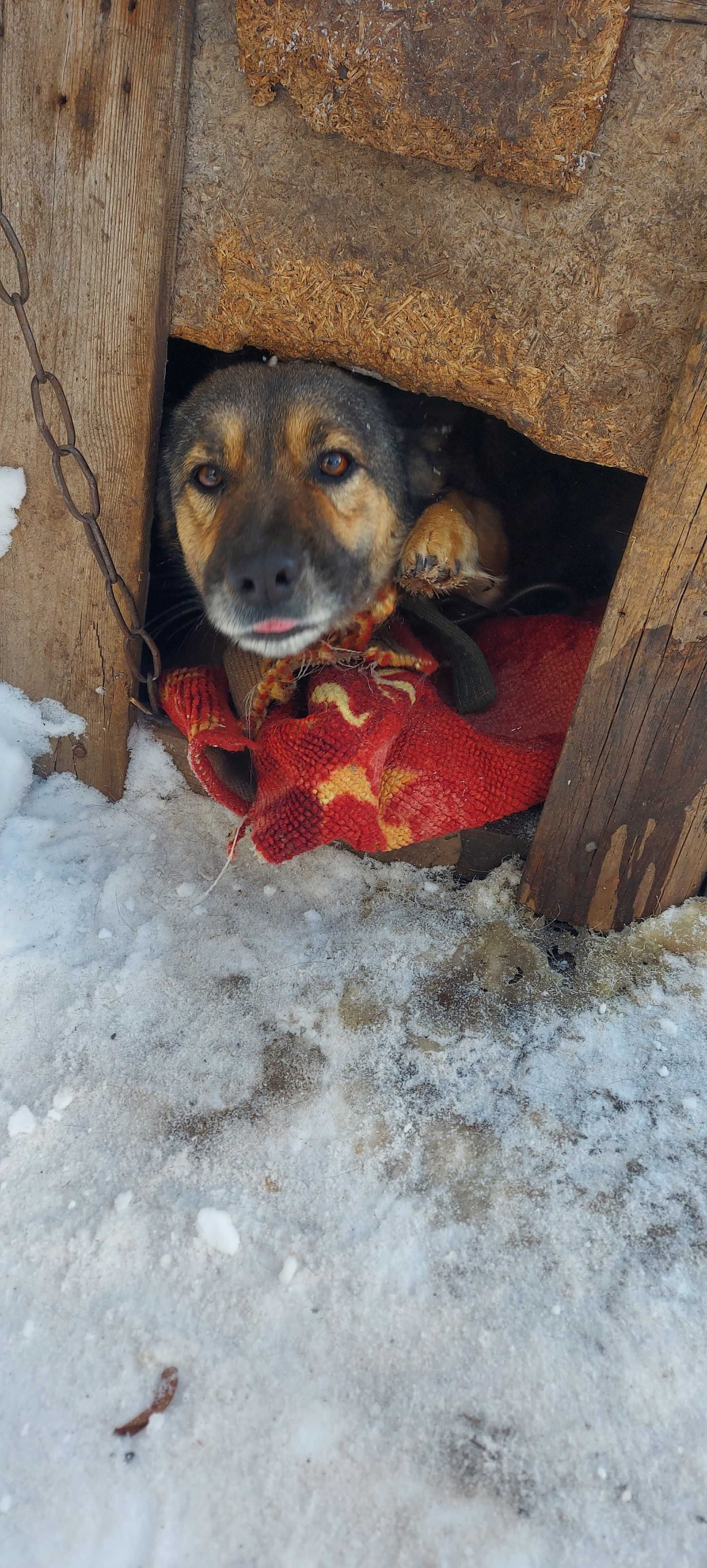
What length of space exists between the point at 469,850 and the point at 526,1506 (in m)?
1.66

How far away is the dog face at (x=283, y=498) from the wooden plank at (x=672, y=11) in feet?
3.83

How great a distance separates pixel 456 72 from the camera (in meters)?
1.80

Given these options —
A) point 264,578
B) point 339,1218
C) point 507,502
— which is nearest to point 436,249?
point 264,578

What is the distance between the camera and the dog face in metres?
2.26

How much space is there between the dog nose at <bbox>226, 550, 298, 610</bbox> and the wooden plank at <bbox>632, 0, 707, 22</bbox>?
135cm

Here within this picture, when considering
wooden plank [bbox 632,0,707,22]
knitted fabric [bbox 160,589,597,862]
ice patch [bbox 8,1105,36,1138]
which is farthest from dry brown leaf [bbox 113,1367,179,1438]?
wooden plank [bbox 632,0,707,22]

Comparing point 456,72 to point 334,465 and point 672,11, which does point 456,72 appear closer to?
point 672,11

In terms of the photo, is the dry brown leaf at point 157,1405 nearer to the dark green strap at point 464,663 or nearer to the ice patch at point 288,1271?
the ice patch at point 288,1271

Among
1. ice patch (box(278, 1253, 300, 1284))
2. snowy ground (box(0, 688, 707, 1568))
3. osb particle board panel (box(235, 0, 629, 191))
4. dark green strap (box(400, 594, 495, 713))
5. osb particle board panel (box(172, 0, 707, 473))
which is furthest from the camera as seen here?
dark green strap (box(400, 594, 495, 713))

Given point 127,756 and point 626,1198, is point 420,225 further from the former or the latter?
point 626,1198

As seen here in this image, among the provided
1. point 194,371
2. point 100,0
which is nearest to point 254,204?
point 100,0

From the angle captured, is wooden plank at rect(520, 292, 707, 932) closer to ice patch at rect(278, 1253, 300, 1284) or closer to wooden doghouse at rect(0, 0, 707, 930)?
wooden doghouse at rect(0, 0, 707, 930)

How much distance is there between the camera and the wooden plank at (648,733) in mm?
2039

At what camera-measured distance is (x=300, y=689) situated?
2.87 meters
